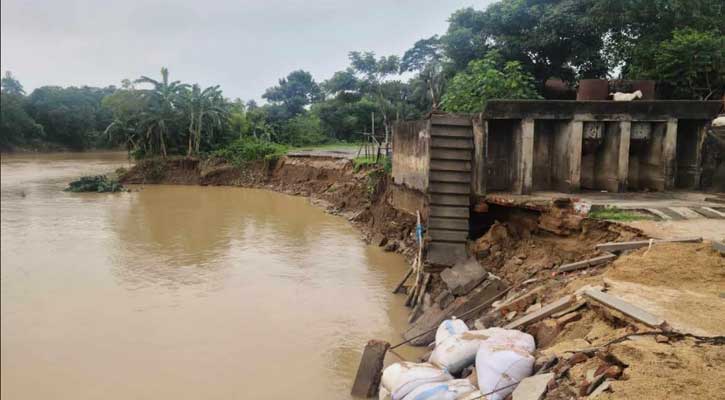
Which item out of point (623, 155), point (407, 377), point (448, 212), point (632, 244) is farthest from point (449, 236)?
point (407, 377)

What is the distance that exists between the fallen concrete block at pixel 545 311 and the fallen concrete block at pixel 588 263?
132 centimetres

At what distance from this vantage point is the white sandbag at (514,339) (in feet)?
16.3

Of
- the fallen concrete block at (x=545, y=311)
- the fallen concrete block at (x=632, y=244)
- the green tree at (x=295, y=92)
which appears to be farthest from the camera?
the green tree at (x=295, y=92)

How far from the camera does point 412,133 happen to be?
11141mm

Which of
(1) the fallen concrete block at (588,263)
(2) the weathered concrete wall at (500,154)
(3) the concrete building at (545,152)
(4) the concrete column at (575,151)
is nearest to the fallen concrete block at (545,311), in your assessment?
(1) the fallen concrete block at (588,263)

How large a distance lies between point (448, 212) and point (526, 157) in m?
1.73

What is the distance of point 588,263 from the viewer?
6852 mm

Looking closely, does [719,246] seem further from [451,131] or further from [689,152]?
[689,152]

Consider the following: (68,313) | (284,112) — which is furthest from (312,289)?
(284,112)

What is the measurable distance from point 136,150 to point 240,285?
809 inches

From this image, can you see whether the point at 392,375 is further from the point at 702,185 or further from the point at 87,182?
the point at 87,182

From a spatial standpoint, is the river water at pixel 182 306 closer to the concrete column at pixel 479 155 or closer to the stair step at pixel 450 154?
the concrete column at pixel 479 155

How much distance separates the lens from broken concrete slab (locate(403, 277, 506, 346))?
731cm

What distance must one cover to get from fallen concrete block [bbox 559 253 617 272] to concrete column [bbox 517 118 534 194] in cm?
270
